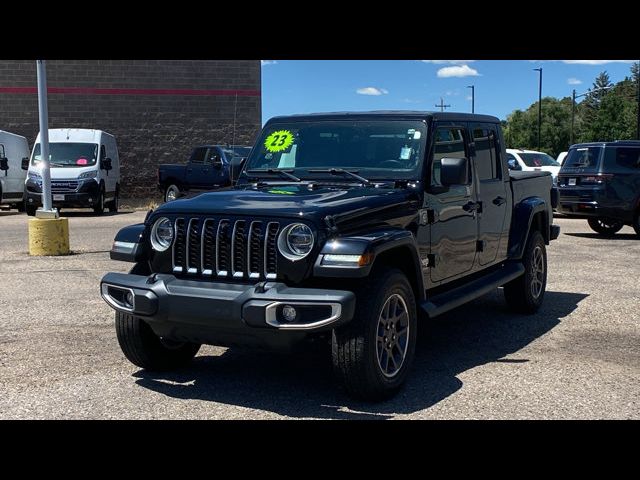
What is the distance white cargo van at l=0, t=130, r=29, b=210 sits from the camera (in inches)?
843

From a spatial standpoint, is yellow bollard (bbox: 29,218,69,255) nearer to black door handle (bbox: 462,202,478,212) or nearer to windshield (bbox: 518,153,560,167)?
black door handle (bbox: 462,202,478,212)

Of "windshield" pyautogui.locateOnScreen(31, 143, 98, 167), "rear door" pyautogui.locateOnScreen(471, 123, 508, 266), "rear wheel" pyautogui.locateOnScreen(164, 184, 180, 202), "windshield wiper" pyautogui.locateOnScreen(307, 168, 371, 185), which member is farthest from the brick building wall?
"windshield wiper" pyautogui.locateOnScreen(307, 168, 371, 185)

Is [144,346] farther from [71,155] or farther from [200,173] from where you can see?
[200,173]

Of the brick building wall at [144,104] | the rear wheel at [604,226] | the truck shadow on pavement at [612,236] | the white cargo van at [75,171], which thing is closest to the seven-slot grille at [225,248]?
the truck shadow on pavement at [612,236]

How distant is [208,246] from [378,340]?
1.23 m

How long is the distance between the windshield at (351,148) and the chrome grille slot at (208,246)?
1213 mm

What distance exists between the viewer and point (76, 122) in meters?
28.7

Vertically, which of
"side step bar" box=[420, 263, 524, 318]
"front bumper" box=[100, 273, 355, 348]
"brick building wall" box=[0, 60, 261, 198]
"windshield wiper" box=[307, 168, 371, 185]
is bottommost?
"side step bar" box=[420, 263, 524, 318]

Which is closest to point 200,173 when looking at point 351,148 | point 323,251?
point 351,148

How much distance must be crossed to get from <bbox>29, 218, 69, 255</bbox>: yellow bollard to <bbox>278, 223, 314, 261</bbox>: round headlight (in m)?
8.17
